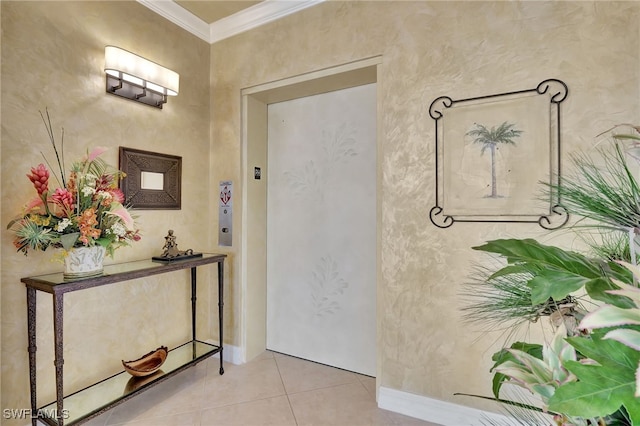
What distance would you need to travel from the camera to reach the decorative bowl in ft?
6.54

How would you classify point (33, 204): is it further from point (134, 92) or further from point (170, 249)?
point (134, 92)

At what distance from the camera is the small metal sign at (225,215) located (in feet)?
8.68

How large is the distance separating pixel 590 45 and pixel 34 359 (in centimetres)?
328

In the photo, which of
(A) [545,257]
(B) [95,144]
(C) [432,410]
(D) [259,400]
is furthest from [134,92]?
(C) [432,410]

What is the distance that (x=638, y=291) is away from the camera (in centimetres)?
38

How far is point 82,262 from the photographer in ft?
5.44

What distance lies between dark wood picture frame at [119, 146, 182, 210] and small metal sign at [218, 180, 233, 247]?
0.34 m

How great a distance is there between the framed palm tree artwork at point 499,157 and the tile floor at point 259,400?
4.32ft

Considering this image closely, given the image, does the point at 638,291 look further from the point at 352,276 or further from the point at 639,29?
the point at 352,276

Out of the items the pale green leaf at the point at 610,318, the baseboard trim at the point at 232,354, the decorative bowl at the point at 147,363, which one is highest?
the pale green leaf at the point at 610,318

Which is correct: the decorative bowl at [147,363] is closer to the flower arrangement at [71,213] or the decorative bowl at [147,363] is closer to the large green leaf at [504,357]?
the flower arrangement at [71,213]

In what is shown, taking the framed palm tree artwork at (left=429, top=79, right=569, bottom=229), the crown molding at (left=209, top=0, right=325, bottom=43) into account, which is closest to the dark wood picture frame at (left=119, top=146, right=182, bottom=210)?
the crown molding at (left=209, top=0, right=325, bottom=43)

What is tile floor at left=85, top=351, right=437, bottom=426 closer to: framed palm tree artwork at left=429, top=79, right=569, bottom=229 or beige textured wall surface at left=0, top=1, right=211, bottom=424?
beige textured wall surface at left=0, top=1, right=211, bottom=424

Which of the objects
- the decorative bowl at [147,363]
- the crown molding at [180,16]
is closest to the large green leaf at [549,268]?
the decorative bowl at [147,363]
